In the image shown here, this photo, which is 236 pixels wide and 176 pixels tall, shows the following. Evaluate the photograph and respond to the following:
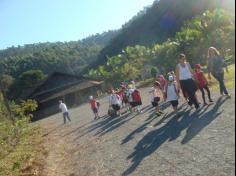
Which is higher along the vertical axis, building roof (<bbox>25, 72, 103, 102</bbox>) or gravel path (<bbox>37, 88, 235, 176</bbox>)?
gravel path (<bbox>37, 88, 235, 176</bbox>)

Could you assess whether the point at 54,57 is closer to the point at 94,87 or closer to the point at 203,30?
the point at 94,87

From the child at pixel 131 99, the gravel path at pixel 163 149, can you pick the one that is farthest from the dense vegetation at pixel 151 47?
the gravel path at pixel 163 149

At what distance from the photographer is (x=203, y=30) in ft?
138

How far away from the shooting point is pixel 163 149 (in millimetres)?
10383

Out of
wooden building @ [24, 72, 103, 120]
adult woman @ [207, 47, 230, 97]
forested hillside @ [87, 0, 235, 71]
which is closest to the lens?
adult woman @ [207, 47, 230, 97]

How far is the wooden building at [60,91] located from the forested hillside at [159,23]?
994 inches

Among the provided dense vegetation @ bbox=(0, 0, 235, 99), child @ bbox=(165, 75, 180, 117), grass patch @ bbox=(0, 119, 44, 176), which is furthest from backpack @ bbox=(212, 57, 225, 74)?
dense vegetation @ bbox=(0, 0, 235, 99)

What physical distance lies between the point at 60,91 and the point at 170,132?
162ft

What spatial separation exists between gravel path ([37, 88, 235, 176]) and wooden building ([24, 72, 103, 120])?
41.8 meters

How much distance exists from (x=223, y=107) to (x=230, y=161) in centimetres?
567

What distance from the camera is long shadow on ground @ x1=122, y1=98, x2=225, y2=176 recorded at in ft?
34.6

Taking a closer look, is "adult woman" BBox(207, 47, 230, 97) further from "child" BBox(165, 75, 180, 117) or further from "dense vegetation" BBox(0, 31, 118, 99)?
"dense vegetation" BBox(0, 31, 118, 99)

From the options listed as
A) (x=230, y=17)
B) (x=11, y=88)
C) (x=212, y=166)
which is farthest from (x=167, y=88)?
(x=11, y=88)

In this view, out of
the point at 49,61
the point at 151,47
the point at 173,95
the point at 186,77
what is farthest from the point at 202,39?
the point at 49,61
